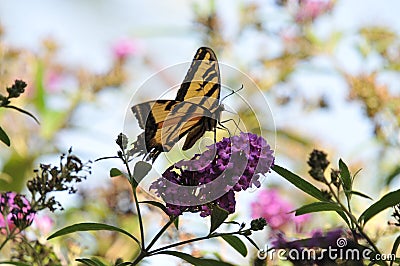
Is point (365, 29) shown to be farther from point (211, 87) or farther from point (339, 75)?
point (211, 87)

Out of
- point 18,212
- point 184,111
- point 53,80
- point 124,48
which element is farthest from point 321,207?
point 124,48

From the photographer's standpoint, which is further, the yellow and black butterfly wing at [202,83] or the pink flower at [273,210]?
the pink flower at [273,210]

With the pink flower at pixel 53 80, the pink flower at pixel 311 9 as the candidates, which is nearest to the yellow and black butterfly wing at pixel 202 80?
the pink flower at pixel 311 9

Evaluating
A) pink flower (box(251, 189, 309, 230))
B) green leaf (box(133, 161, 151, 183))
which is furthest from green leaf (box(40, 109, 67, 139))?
green leaf (box(133, 161, 151, 183))

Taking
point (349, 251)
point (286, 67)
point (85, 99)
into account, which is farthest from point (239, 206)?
point (85, 99)

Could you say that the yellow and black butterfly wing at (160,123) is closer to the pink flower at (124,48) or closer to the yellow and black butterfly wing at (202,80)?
the yellow and black butterfly wing at (202,80)

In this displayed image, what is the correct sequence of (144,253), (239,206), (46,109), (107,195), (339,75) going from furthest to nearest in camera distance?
(46,109)
(339,75)
(107,195)
(239,206)
(144,253)
